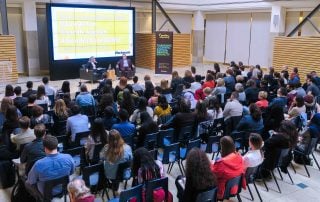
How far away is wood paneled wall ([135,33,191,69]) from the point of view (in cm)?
1867

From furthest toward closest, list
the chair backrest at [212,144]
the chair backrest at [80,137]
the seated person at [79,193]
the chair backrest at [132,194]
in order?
the chair backrest at [212,144]
the chair backrest at [80,137]
the chair backrest at [132,194]
the seated person at [79,193]

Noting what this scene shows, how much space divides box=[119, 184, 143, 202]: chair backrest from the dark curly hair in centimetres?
59

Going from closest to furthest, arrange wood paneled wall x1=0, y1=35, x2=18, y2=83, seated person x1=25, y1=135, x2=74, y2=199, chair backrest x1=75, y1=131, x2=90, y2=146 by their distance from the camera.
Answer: seated person x1=25, y1=135, x2=74, y2=199 → chair backrest x1=75, y1=131, x2=90, y2=146 → wood paneled wall x1=0, y1=35, x2=18, y2=83

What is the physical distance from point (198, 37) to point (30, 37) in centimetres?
1147

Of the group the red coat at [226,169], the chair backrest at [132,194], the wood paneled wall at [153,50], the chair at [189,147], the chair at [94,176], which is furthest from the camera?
the wood paneled wall at [153,50]

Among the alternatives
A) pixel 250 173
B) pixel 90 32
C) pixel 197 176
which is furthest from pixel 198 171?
pixel 90 32

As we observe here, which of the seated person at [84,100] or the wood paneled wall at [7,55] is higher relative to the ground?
the wood paneled wall at [7,55]

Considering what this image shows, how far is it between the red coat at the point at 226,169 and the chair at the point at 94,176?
1534 millimetres

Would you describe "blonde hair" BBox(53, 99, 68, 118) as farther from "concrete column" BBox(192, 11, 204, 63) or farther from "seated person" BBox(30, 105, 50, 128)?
"concrete column" BBox(192, 11, 204, 63)

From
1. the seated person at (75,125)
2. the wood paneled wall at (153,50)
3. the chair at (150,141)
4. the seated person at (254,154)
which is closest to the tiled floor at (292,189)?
the chair at (150,141)

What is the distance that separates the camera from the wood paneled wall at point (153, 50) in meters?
18.7

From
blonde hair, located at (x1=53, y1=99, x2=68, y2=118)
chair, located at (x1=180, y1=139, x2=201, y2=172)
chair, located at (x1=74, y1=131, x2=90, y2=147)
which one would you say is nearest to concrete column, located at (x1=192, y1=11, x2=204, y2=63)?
blonde hair, located at (x1=53, y1=99, x2=68, y2=118)

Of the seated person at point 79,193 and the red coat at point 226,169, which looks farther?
the red coat at point 226,169

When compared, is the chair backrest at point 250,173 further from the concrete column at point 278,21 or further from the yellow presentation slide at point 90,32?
the concrete column at point 278,21
